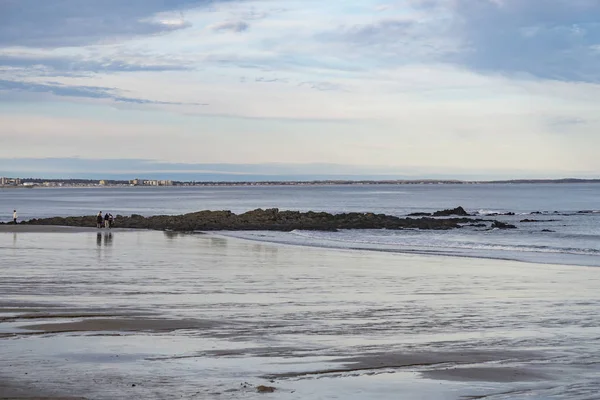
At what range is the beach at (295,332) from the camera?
8.76 metres

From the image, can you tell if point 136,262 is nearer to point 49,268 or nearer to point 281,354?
point 49,268

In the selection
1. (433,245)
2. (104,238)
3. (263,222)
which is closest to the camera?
(104,238)

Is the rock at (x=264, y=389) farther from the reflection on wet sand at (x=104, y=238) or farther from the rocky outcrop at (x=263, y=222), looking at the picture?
the rocky outcrop at (x=263, y=222)

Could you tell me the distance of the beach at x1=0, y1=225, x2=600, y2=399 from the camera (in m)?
8.76

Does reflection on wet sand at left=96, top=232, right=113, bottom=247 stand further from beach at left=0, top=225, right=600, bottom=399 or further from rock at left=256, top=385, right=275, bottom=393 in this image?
rock at left=256, top=385, right=275, bottom=393

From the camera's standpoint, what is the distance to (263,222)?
56250mm

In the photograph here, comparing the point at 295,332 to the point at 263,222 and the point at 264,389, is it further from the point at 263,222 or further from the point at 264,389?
the point at 263,222

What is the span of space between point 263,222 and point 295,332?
44113mm

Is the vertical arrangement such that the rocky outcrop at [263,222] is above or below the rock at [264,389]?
below

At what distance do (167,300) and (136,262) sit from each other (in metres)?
9.60

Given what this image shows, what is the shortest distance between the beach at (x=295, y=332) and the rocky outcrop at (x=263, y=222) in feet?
90.2

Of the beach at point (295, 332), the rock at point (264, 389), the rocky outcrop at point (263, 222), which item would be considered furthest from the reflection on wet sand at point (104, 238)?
the rock at point (264, 389)

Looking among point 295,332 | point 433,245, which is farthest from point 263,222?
point 295,332

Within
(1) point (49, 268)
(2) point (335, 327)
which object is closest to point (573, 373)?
(2) point (335, 327)
